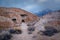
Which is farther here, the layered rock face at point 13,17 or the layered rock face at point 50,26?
the layered rock face at point 13,17

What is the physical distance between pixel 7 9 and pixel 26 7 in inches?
27.6

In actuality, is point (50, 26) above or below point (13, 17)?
below

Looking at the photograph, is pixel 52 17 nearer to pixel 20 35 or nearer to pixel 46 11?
pixel 46 11

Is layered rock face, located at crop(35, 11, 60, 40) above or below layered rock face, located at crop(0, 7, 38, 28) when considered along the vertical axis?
below

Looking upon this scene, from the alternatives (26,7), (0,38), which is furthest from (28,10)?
(0,38)

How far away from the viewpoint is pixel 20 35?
29.4ft

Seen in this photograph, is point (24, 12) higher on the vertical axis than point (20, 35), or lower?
higher

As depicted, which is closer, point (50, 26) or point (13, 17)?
point (50, 26)

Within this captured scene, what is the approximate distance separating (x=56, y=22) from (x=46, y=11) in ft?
1.77

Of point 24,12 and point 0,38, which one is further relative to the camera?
point 24,12

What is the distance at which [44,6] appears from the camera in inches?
354

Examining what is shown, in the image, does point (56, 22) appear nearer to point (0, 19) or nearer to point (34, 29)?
point (34, 29)

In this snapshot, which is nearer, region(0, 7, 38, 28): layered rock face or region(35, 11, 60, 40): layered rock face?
region(35, 11, 60, 40): layered rock face

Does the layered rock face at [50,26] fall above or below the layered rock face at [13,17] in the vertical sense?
below
